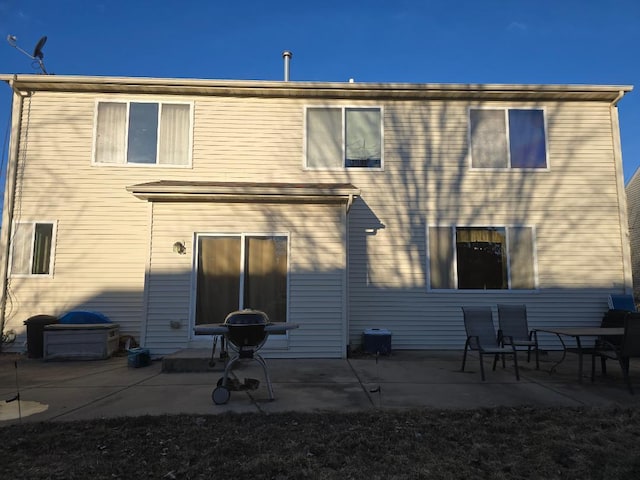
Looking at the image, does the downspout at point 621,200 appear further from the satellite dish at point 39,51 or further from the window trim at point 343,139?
the satellite dish at point 39,51

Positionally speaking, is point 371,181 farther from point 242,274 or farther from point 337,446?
point 337,446

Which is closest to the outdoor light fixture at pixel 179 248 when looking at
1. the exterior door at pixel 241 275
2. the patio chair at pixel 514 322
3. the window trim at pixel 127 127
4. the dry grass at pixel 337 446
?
the exterior door at pixel 241 275

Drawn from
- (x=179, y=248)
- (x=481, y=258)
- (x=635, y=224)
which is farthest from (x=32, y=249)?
(x=635, y=224)

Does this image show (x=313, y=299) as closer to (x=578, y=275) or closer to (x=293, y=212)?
(x=293, y=212)

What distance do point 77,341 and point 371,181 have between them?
6386 mm

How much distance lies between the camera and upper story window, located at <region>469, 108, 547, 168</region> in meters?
9.54

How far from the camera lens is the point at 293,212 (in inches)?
317

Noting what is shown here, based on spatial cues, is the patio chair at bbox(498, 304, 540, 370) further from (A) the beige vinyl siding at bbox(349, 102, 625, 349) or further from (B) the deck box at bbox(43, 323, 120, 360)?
(B) the deck box at bbox(43, 323, 120, 360)

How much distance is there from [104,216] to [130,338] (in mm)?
2539

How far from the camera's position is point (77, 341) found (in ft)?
25.6

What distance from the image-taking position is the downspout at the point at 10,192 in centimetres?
873

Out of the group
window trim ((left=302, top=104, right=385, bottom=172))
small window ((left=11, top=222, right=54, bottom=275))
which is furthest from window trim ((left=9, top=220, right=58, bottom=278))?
window trim ((left=302, top=104, right=385, bottom=172))

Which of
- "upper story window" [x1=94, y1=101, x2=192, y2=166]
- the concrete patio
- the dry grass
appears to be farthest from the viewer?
"upper story window" [x1=94, y1=101, x2=192, y2=166]

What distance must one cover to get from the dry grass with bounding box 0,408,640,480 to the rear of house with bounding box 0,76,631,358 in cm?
479
